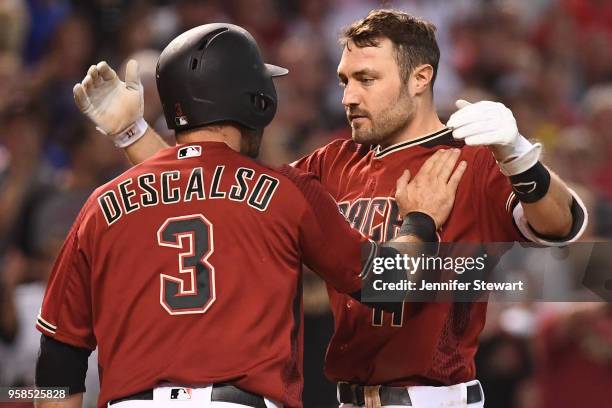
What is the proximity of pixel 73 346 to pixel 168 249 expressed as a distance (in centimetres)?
47

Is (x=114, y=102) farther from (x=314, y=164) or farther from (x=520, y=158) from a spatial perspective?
(x=520, y=158)

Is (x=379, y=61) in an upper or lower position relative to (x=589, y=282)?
upper

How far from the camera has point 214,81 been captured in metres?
3.53

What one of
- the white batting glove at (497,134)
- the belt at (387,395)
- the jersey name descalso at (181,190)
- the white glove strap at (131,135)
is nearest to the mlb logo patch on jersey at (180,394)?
the jersey name descalso at (181,190)

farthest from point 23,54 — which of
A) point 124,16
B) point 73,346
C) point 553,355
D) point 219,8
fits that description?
point 73,346

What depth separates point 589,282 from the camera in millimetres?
4695

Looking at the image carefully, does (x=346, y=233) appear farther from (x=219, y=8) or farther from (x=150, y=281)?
(x=219, y=8)

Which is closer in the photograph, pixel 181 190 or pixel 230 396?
pixel 230 396

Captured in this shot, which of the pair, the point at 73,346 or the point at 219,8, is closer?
the point at 73,346

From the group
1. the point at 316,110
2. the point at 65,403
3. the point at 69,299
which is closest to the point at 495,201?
the point at 69,299

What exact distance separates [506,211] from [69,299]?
1.45m

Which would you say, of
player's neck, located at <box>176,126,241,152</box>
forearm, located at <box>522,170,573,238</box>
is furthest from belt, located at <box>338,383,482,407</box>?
player's neck, located at <box>176,126,241,152</box>

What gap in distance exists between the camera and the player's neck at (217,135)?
11.6 feet

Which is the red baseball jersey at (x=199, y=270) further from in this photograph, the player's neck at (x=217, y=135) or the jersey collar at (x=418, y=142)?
the jersey collar at (x=418, y=142)
